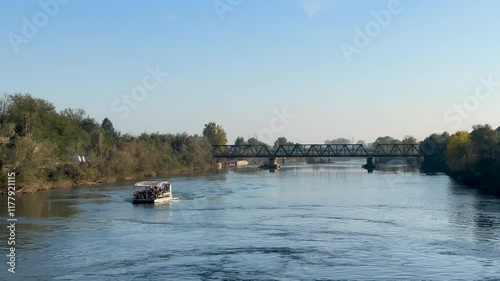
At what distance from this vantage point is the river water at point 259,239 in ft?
69.8

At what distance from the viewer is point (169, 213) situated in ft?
127

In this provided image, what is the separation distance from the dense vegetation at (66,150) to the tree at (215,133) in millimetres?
43495

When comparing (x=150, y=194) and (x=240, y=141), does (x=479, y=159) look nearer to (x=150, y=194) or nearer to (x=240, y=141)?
(x=150, y=194)

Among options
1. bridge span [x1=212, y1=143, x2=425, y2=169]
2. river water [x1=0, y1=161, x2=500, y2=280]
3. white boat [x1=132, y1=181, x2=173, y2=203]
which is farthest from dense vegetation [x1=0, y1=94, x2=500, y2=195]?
white boat [x1=132, y1=181, x2=173, y2=203]

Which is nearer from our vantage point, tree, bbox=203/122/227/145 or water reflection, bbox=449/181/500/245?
water reflection, bbox=449/181/500/245

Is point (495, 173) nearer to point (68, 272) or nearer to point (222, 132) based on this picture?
point (68, 272)

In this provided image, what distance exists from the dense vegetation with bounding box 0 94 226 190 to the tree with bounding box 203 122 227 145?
1712 inches

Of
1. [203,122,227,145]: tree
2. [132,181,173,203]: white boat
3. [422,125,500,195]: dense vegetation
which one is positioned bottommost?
[132,181,173,203]: white boat

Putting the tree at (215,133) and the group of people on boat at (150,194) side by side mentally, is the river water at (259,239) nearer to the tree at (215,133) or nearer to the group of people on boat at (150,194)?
the group of people on boat at (150,194)

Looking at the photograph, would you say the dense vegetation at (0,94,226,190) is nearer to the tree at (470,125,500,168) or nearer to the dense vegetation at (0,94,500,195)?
the dense vegetation at (0,94,500,195)

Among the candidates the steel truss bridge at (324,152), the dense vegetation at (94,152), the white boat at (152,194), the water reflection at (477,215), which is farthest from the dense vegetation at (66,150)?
the water reflection at (477,215)

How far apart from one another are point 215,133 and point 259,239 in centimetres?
11953

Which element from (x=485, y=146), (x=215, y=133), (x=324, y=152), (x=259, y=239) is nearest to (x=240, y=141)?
(x=215, y=133)

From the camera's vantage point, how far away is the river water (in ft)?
69.8
